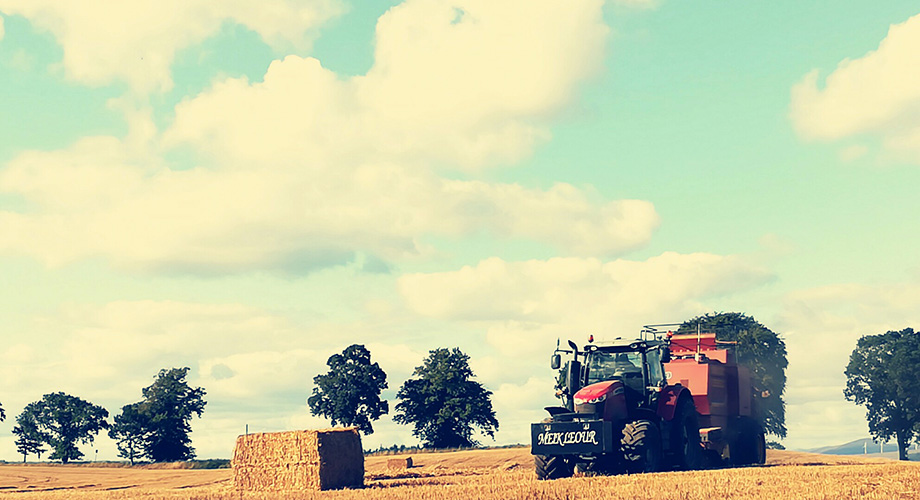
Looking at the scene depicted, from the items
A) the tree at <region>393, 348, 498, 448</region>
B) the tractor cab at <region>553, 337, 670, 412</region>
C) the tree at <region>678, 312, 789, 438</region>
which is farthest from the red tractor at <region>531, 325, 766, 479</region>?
the tree at <region>393, 348, 498, 448</region>

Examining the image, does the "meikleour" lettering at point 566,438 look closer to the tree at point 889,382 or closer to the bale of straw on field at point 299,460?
the bale of straw on field at point 299,460

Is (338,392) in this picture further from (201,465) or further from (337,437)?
(337,437)

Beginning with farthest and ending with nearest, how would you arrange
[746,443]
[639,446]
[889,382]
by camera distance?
[889,382] → [746,443] → [639,446]

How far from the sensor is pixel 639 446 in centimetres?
2288

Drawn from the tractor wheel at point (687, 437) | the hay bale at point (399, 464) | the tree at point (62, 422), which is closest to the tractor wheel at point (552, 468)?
the tractor wheel at point (687, 437)

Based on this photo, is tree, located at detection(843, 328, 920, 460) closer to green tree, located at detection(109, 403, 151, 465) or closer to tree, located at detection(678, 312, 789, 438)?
tree, located at detection(678, 312, 789, 438)

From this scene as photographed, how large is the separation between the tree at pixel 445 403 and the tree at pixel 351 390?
2408 millimetres

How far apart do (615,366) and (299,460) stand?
29.7ft

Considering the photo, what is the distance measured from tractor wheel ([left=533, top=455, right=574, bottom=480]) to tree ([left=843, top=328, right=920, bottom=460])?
58.1 m

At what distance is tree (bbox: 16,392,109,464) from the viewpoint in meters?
88.2

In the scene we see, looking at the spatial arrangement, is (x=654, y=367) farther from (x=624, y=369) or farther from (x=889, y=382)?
(x=889, y=382)

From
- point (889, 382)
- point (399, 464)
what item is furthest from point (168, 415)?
point (889, 382)

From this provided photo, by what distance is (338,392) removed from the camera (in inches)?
3157

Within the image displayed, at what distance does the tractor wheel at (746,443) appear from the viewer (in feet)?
98.3
